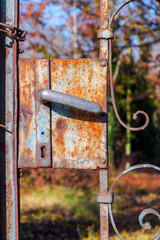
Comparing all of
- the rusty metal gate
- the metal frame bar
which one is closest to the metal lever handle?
the rusty metal gate

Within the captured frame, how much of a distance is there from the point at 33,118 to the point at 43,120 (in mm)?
43

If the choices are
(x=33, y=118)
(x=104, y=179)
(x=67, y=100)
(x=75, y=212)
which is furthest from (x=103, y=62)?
(x=75, y=212)

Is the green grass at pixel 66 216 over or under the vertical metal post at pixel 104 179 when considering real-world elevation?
under

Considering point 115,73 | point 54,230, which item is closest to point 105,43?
point 54,230

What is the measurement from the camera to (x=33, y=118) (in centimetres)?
123

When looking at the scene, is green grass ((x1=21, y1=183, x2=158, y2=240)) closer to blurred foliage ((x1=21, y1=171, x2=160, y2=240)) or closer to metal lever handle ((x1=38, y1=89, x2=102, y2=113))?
blurred foliage ((x1=21, y1=171, x2=160, y2=240))

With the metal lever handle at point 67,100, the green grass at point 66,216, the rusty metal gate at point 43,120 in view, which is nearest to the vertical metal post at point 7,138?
the rusty metal gate at point 43,120

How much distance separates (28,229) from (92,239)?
96 cm

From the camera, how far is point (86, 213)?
4695mm

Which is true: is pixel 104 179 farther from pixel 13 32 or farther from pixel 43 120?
pixel 13 32

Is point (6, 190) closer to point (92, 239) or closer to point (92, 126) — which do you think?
point (92, 126)

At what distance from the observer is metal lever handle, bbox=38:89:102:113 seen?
113 centimetres

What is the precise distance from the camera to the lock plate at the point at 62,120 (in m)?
1.22

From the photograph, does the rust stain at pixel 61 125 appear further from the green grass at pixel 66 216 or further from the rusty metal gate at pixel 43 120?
the green grass at pixel 66 216
